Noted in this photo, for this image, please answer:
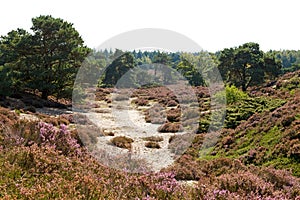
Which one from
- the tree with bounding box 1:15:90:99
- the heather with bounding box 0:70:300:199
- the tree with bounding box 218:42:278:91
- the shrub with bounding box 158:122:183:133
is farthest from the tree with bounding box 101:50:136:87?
the heather with bounding box 0:70:300:199

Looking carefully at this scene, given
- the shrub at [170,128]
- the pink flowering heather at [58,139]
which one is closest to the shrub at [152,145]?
the shrub at [170,128]

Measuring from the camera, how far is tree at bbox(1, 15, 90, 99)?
2692 centimetres

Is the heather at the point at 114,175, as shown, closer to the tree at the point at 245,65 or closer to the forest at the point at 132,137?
the forest at the point at 132,137

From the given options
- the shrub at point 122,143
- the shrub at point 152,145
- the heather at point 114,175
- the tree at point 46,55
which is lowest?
the shrub at point 152,145

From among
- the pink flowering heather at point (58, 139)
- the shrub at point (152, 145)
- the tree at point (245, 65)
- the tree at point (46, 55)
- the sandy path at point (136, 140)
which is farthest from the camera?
the tree at point (245, 65)

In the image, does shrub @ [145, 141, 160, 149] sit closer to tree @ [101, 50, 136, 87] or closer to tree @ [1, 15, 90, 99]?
tree @ [1, 15, 90, 99]

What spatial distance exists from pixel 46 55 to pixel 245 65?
26359 millimetres

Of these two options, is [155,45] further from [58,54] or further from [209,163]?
[58,54]

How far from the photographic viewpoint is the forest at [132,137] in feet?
15.7

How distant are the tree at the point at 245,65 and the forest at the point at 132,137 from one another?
0.46 feet

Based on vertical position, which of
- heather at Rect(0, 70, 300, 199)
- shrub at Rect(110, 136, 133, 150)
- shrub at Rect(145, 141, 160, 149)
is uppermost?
heather at Rect(0, 70, 300, 199)

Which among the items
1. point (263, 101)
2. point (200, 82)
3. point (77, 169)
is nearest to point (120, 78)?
point (200, 82)

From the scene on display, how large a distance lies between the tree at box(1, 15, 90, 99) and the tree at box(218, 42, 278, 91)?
22.7 m

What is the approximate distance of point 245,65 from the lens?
43250 mm
